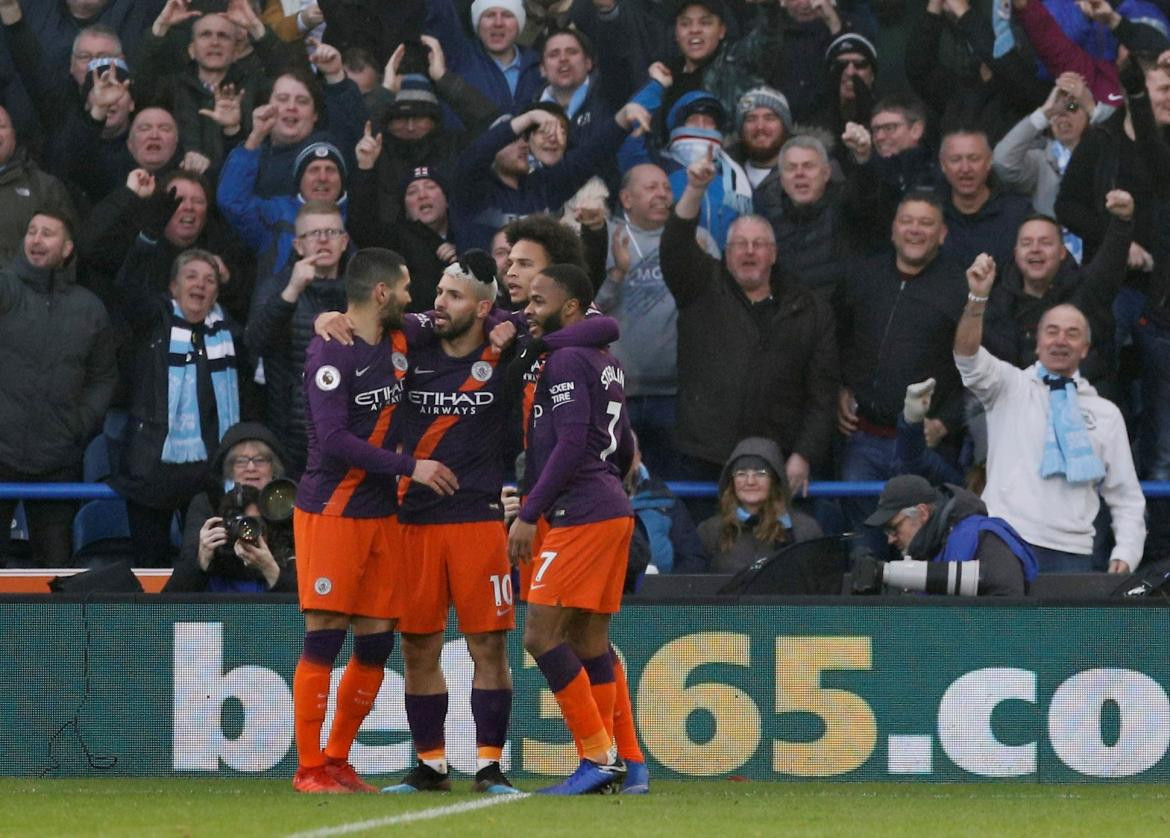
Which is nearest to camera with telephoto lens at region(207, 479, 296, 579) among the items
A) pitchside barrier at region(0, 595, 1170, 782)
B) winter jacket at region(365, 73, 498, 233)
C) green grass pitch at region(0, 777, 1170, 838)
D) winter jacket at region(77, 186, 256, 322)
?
pitchside barrier at region(0, 595, 1170, 782)

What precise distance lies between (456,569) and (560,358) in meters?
0.90

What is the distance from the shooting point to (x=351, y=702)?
7297 mm

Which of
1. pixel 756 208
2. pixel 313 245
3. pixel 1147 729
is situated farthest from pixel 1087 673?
pixel 313 245

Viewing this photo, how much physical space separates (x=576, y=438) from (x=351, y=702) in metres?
1.36

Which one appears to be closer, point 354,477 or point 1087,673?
point 354,477

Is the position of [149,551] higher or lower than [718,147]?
lower

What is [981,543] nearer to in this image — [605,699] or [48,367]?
[605,699]

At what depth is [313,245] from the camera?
1059 centimetres

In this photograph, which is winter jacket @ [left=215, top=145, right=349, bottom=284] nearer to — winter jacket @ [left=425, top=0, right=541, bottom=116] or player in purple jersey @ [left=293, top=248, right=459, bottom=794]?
winter jacket @ [left=425, top=0, right=541, bottom=116]

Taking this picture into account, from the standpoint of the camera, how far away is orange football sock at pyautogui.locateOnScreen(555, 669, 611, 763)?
692 centimetres

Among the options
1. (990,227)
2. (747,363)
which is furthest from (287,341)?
(990,227)

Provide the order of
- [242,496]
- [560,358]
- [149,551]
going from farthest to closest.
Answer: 1. [149,551]
2. [242,496]
3. [560,358]

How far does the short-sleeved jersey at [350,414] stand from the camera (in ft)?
23.3

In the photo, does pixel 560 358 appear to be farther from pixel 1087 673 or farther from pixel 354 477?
pixel 1087 673
